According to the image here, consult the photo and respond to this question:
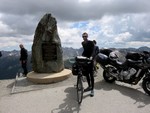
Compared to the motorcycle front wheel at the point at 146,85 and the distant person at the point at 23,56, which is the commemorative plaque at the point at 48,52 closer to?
the distant person at the point at 23,56

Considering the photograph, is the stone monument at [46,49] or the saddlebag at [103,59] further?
the stone monument at [46,49]

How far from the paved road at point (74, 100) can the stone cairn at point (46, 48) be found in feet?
7.68

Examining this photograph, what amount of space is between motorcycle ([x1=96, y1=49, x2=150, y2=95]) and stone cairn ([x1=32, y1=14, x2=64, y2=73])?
2892 millimetres

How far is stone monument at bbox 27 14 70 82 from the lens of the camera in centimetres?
1228

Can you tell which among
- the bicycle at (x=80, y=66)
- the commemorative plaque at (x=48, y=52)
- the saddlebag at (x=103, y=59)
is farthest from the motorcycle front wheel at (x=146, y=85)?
the commemorative plaque at (x=48, y=52)

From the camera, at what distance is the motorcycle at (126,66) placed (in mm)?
8297

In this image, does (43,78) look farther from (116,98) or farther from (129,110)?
(129,110)

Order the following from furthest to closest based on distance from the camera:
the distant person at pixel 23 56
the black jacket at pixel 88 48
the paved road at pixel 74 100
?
1. the distant person at pixel 23 56
2. the black jacket at pixel 88 48
3. the paved road at pixel 74 100

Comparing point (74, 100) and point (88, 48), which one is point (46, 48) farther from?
point (74, 100)

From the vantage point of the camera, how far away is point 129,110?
6832 millimetres

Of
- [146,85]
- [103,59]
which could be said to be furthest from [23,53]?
[146,85]

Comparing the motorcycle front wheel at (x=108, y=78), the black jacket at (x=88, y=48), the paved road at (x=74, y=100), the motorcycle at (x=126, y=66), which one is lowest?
the paved road at (x=74, y=100)

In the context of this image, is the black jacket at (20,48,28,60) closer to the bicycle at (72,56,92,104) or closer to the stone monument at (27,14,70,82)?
the stone monument at (27,14,70,82)

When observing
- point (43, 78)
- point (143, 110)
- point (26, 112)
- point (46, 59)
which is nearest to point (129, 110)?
point (143, 110)
